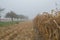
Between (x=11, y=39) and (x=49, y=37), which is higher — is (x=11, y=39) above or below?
below

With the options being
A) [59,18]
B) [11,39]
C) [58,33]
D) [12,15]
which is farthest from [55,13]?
[12,15]

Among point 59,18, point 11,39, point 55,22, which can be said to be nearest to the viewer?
point 55,22

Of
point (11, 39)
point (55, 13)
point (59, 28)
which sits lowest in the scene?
point (11, 39)

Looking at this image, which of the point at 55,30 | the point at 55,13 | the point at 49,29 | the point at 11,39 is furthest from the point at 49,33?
the point at 11,39

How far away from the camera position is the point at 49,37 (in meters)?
2.32

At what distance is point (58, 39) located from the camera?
2.13 m

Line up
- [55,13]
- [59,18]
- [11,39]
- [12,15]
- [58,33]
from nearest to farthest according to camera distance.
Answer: [58,33] < [59,18] < [55,13] < [11,39] < [12,15]

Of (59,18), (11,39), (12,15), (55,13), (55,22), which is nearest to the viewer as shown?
(55,22)

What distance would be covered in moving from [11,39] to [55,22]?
411 inches

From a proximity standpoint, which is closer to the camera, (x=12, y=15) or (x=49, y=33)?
(x=49, y=33)

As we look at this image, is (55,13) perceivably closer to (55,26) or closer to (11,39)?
(55,26)

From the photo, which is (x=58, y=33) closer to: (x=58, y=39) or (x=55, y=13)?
(x=58, y=39)

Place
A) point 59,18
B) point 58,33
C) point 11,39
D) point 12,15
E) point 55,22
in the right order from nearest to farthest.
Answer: point 58,33 < point 55,22 < point 59,18 < point 11,39 < point 12,15

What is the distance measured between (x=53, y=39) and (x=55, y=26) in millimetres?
165
